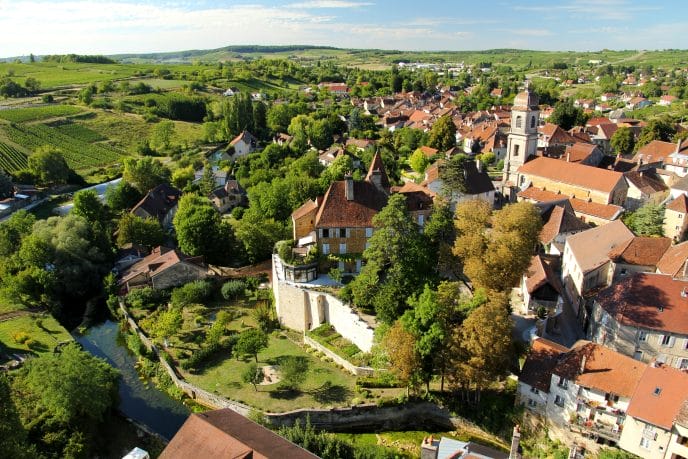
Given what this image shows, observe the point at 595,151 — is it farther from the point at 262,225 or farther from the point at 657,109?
the point at 657,109

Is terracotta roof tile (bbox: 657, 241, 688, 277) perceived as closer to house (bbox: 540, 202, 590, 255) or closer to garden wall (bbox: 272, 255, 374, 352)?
house (bbox: 540, 202, 590, 255)

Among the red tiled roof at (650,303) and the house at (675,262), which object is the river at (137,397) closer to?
the red tiled roof at (650,303)

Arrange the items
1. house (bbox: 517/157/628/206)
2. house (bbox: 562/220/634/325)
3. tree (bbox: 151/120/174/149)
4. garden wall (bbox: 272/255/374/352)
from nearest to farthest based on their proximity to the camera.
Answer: garden wall (bbox: 272/255/374/352)
house (bbox: 562/220/634/325)
house (bbox: 517/157/628/206)
tree (bbox: 151/120/174/149)

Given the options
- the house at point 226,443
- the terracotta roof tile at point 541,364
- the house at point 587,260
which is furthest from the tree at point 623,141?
the house at point 226,443

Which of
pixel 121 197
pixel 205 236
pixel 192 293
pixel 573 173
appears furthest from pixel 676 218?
pixel 121 197

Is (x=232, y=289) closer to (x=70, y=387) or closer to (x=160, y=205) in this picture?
(x=70, y=387)

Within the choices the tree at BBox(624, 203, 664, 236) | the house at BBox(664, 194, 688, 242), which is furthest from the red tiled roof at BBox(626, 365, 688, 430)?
the house at BBox(664, 194, 688, 242)

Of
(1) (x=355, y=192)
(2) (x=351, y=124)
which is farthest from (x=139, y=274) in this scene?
(2) (x=351, y=124)
